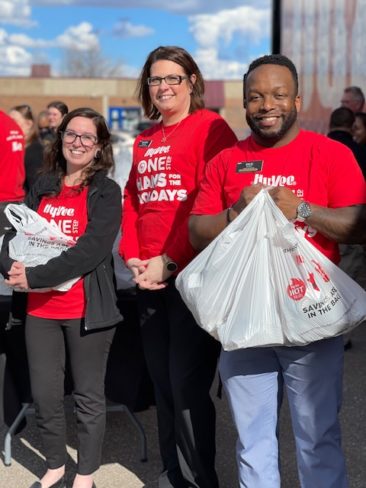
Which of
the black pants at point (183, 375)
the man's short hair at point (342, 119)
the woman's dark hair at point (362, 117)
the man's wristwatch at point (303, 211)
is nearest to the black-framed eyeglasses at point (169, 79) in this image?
the black pants at point (183, 375)

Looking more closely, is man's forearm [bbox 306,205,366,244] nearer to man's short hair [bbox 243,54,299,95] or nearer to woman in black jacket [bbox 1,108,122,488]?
man's short hair [bbox 243,54,299,95]

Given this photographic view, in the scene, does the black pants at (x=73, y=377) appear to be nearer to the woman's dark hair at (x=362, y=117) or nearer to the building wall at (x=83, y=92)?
the woman's dark hair at (x=362, y=117)

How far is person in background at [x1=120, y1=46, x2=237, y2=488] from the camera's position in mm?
3059

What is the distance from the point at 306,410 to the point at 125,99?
6845cm

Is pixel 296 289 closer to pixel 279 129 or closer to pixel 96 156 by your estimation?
pixel 279 129

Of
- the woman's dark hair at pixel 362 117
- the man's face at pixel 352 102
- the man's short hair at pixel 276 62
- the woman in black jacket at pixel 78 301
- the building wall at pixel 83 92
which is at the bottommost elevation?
the woman in black jacket at pixel 78 301

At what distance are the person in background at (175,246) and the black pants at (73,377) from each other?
0.25m

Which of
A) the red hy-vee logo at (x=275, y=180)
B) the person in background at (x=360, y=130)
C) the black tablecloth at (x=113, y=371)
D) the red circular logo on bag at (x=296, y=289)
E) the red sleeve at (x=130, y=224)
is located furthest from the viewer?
the person in background at (x=360, y=130)

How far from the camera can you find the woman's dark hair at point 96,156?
3.37 m

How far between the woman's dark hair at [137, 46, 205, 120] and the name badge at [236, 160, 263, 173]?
689mm

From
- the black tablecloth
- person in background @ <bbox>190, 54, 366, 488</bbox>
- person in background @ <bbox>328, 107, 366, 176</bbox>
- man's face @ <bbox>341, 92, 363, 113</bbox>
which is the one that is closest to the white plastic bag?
the black tablecloth

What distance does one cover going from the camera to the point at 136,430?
4.20m

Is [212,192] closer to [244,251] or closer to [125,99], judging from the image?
[244,251]

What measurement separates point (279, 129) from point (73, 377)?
1.47 metres
